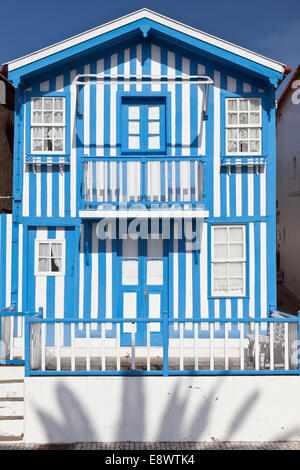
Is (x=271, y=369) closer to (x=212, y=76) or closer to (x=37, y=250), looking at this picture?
(x=37, y=250)

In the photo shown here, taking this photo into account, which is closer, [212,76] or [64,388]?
[64,388]

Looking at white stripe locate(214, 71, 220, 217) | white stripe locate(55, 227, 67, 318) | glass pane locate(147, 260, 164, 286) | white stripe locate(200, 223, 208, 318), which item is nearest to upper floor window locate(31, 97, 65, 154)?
white stripe locate(55, 227, 67, 318)

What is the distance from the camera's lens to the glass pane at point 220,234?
35.0 ft

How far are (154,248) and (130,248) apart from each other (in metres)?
0.59

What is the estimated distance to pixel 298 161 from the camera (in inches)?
699

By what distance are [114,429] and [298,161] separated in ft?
44.9

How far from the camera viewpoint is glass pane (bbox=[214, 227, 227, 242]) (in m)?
10.7

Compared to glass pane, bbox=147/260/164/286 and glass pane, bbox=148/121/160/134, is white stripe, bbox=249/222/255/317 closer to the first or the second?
glass pane, bbox=147/260/164/286

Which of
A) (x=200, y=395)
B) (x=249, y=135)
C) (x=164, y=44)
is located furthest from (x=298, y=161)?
(x=200, y=395)

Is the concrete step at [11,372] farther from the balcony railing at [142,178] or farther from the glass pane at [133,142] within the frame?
the glass pane at [133,142]

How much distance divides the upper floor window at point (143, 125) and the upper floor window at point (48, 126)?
1.54 m

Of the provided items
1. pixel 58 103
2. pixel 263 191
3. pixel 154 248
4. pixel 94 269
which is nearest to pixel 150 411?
pixel 94 269

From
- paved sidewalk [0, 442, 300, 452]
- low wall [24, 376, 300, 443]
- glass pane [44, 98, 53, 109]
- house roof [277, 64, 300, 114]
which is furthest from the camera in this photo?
house roof [277, 64, 300, 114]

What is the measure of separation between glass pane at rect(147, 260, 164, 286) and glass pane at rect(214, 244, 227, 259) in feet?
4.42
